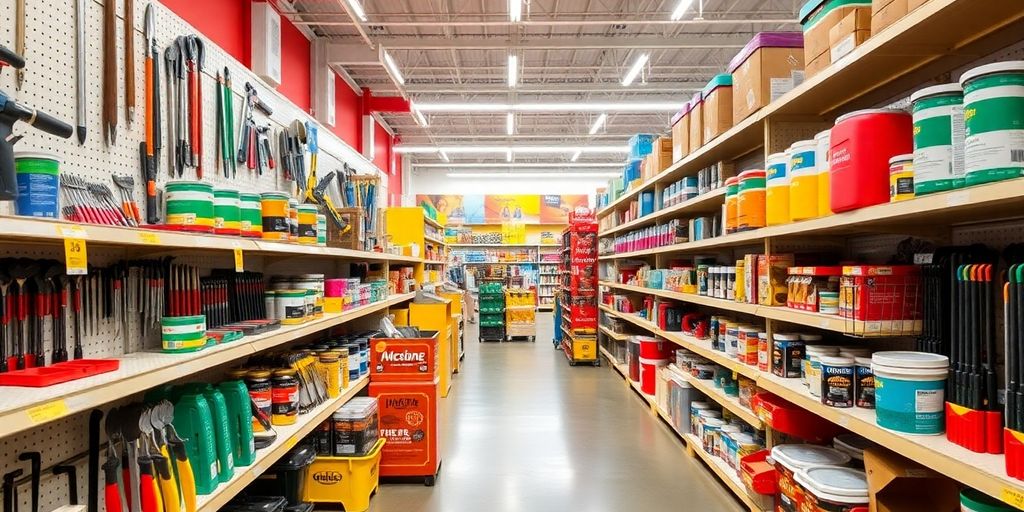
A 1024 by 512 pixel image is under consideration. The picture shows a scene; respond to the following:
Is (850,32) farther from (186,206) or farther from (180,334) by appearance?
(180,334)

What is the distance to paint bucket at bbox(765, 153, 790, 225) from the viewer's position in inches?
106

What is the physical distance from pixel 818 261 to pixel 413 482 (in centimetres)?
300

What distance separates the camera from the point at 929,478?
6.59 feet

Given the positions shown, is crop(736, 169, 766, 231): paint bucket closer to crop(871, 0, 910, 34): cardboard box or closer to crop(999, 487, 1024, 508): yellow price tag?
crop(871, 0, 910, 34): cardboard box

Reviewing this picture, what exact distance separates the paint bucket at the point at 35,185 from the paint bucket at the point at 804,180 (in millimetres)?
2813

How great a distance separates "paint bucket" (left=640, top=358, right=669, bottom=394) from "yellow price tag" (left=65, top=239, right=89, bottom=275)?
489 cm

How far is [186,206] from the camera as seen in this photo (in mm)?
1938

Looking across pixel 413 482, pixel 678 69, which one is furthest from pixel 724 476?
pixel 678 69

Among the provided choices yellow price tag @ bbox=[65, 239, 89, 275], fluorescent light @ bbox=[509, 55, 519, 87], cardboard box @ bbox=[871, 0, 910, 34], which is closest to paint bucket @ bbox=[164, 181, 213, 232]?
yellow price tag @ bbox=[65, 239, 89, 275]

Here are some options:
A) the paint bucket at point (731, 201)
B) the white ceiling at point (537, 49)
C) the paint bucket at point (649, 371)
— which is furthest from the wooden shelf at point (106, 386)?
the white ceiling at point (537, 49)

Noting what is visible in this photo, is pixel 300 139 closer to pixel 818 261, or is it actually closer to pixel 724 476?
pixel 818 261

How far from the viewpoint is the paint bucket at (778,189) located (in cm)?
270

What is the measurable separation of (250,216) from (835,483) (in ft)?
9.18

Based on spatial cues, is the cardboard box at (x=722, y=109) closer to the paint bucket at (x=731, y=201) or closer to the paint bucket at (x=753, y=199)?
the paint bucket at (x=731, y=201)
